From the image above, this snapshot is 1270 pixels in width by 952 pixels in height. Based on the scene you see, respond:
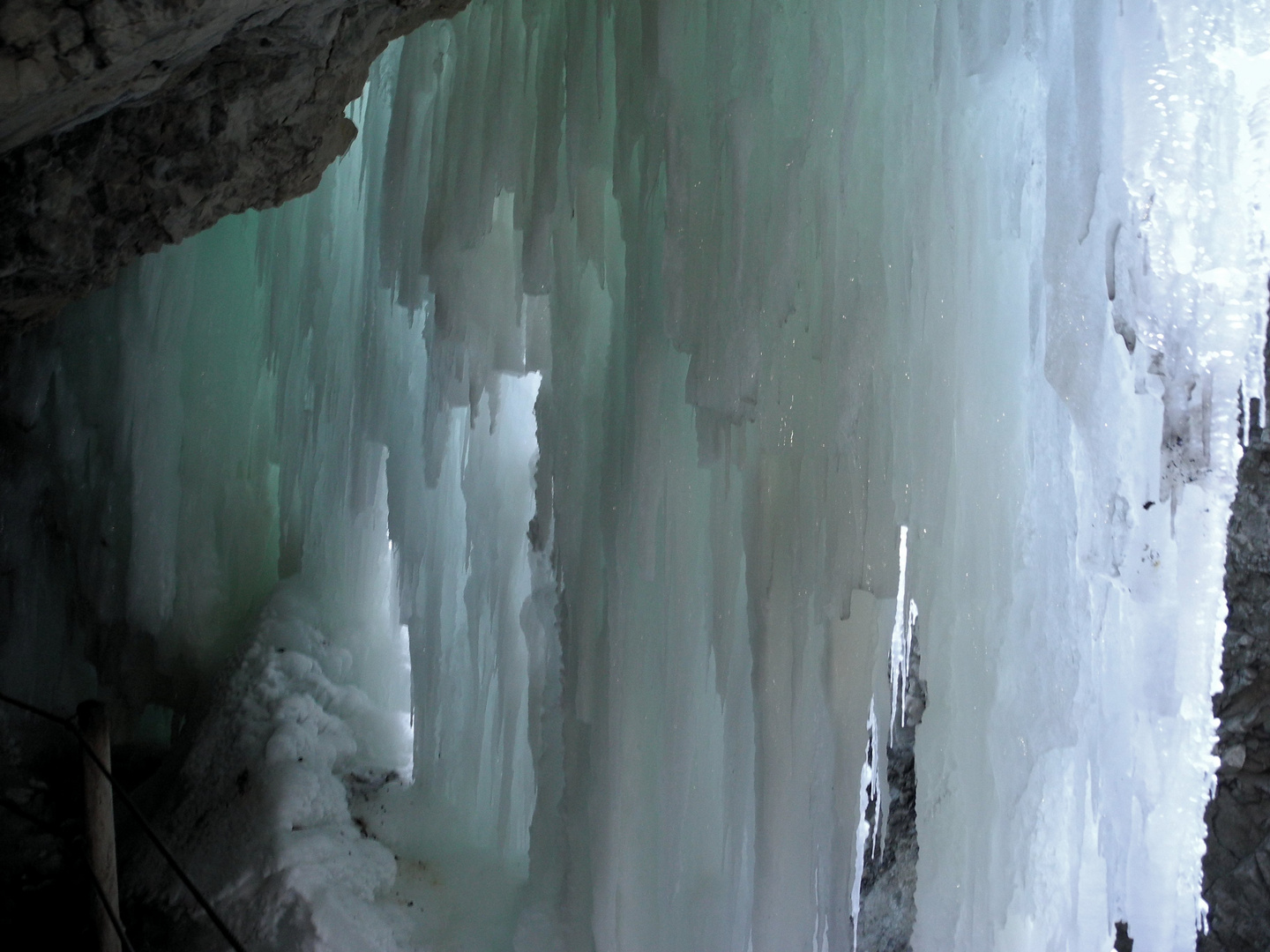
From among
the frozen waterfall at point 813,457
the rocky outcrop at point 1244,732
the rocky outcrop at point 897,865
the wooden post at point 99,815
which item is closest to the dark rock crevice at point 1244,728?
the rocky outcrop at point 1244,732

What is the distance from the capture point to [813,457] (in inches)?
117

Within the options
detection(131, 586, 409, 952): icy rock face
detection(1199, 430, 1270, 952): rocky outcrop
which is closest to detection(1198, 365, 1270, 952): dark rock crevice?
detection(1199, 430, 1270, 952): rocky outcrop

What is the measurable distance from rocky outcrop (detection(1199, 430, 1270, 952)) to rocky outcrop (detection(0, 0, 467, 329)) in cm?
518

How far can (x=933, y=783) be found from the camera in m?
3.09

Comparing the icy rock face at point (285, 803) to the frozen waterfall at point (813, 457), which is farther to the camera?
the icy rock face at point (285, 803)

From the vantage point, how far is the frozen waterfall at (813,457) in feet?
8.91

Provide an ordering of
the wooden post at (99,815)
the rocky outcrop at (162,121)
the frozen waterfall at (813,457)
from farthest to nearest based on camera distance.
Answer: the wooden post at (99,815) → the frozen waterfall at (813,457) → the rocky outcrop at (162,121)

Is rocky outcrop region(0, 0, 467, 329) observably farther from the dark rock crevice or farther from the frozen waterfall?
the dark rock crevice

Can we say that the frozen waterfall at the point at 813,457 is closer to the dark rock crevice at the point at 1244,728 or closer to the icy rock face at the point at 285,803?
the icy rock face at the point at 285,803

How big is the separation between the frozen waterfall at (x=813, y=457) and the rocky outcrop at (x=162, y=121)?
25.4 inches

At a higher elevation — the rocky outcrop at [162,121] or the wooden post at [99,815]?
the rocky outcrop at [162,121]

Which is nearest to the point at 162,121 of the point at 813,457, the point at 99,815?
the point at 99,815

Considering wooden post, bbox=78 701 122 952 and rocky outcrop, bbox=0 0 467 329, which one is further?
wooden post, bbox=78 701 122 952

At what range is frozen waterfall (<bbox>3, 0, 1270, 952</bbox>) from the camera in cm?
271
